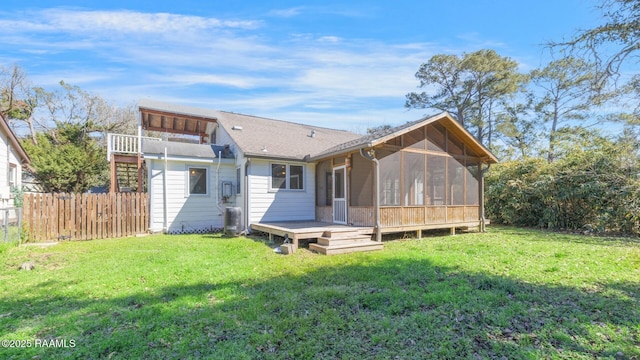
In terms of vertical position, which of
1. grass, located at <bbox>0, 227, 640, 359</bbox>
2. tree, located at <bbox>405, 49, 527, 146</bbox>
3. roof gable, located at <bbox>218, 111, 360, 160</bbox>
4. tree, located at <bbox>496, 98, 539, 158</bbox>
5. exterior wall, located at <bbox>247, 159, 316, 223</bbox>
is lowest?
grass, located at <bbox>0, 227, 640, 359</bbox>

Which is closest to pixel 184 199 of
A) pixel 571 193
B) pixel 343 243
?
pixel 343 243

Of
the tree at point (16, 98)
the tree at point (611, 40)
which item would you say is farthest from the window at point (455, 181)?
the tree at point (16, 98)

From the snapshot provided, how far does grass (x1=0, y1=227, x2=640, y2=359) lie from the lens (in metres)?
3.07

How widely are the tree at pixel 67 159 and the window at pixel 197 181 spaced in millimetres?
14628

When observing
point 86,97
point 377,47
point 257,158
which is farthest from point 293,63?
point 86,97

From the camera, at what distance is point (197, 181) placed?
1178 centimetres

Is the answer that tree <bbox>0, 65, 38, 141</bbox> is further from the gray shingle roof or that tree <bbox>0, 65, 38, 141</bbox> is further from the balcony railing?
the gray shingle roof

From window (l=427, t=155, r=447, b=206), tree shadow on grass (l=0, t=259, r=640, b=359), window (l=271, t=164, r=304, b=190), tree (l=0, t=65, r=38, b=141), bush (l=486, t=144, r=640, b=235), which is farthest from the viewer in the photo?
tree (l=0, t=65, r=38, b=141)

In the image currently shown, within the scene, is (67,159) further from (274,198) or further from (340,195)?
(340,195)

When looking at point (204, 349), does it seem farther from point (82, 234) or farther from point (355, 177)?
point (82, 234)

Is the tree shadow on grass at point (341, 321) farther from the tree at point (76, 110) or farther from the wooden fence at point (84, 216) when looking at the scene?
the tree at point (76, 110)

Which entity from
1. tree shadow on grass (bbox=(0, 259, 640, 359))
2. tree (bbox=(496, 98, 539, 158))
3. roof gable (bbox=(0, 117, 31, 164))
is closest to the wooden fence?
tree shadow on grass (bbox=(0, 259, 640, 359))

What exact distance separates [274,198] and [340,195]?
249cm

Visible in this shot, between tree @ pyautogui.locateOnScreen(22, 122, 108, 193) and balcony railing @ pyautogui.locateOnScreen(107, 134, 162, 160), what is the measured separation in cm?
1187
